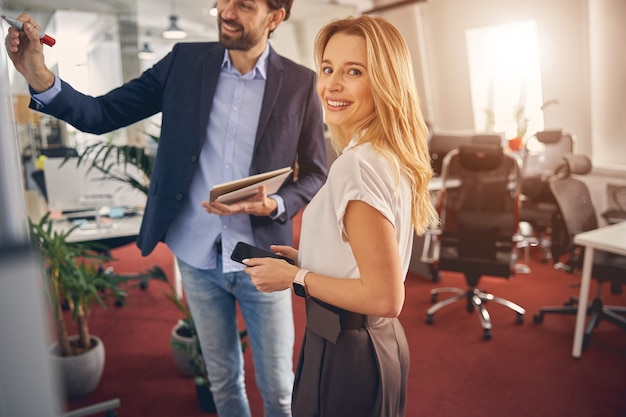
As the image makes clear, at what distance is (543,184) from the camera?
487cm

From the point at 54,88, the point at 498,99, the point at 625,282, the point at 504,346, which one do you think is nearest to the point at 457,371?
the point at 504,346

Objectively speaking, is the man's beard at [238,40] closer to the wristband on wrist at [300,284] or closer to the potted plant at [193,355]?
the wristband on wrist at [300,284]

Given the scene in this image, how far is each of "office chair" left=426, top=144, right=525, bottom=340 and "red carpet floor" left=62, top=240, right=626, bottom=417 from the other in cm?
15

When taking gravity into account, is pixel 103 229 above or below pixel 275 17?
below

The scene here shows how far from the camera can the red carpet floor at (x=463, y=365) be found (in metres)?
2.45

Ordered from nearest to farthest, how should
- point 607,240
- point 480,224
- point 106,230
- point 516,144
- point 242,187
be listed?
point 242,187, point 607,240, point 106,230, point 480,224, point 516,144

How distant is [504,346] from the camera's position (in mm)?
3076

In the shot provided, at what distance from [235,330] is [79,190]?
6.33ft

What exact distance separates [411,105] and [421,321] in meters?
2.66

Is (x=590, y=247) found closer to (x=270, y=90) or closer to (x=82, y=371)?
(x=270, y=90)

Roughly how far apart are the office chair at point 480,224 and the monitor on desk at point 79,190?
2.13 metres

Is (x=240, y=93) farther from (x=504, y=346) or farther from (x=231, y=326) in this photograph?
(x=504, y=346)

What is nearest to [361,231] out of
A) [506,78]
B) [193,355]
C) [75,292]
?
[193,355]

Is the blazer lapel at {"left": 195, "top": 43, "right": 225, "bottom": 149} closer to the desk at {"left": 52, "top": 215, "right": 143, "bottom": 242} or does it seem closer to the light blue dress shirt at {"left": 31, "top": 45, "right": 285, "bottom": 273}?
the light blue dress shirt at {"left": 31, "top": 45, "right": 285, "bottom": 273}
